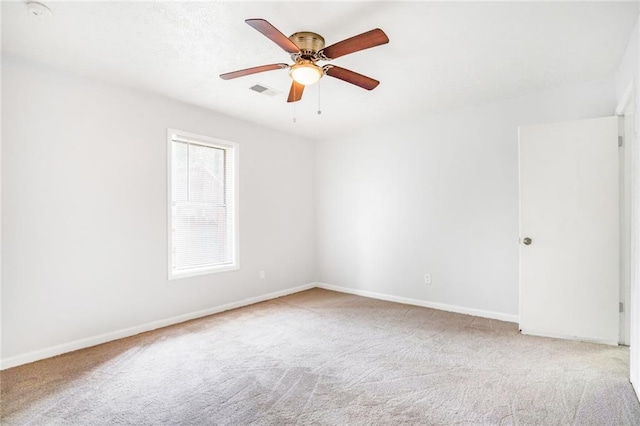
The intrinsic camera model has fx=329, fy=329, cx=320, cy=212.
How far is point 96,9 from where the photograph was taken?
2197 millimetres

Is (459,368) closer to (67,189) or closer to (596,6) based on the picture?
(596,6)

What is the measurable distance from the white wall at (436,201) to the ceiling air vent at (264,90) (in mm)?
1870

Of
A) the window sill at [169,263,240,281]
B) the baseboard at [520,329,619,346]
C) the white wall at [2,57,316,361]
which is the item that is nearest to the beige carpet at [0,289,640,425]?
the baseboard at [520,329,619,346]

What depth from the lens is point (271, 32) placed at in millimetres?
1944

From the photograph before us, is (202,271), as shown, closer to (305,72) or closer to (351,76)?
(305,72)

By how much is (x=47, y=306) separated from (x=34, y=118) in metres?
1.66

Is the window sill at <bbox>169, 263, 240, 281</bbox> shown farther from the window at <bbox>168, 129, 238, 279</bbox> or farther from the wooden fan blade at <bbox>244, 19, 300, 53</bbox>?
the wooden fan blade at <bbox>244, 19, 300, 53</bbox>

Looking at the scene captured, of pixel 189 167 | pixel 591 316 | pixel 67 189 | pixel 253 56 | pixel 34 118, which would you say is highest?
pixel 253 56

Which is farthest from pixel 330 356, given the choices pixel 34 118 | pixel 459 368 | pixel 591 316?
pixel 34 118

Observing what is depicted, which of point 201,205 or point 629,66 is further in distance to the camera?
point 201,205

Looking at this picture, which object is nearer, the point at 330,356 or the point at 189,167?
the point at 330,356

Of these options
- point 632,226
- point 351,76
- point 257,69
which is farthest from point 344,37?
point 632,226

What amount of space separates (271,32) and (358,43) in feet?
1.80

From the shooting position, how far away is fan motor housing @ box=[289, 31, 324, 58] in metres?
2.39
